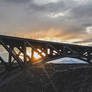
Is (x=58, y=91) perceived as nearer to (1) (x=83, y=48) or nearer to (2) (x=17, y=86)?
(2) (x=17, y=86)

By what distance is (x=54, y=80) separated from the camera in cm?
1836

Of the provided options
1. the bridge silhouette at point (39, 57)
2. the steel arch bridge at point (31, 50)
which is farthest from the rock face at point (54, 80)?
the steel arch bridge at point (31, 50)

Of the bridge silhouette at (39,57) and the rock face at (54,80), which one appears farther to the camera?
the rock face at (54,80)

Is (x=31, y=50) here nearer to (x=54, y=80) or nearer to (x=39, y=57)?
(x=39, y=57)

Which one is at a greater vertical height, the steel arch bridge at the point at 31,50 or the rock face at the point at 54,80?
the steel arch bridge at the point at 31,50

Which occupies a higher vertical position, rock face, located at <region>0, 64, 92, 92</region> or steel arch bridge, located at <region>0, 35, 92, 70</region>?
steel arch bridge, located at <region>0, 35, 92, 70</region>

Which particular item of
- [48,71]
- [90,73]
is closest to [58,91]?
[48,71]

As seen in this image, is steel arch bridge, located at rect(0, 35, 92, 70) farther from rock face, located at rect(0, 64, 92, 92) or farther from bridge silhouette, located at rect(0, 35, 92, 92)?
rock face, located at rect(0, 64, 92, 92)

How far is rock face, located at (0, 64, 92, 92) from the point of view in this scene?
16.7m

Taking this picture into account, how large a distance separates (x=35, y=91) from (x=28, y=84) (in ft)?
4.90

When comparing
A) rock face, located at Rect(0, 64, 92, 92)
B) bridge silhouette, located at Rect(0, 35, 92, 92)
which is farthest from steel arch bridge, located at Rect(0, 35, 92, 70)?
rock face, located at Rect(0, 64, 92, 92)

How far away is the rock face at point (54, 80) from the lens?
54.9ft

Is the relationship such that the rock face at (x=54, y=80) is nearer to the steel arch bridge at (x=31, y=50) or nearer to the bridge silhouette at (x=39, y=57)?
the bridge silhouette at (x=39, y=57)

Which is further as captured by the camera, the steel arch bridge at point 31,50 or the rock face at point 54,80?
the rock face at point 54,80
